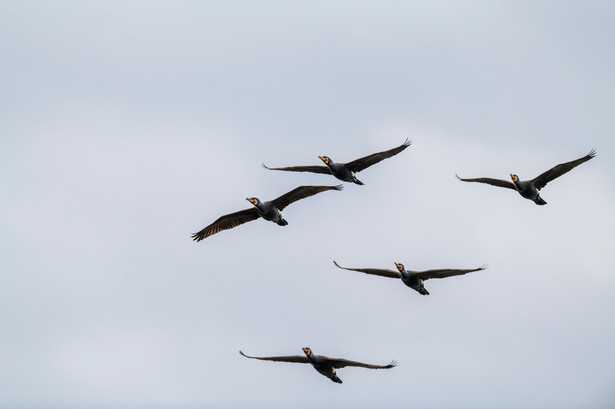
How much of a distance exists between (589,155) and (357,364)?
1902 cm

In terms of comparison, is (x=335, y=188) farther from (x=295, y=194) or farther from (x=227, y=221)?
(x=227, y=221)

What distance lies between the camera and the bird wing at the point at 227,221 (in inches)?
2383

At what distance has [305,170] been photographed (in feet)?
211

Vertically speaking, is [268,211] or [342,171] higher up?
[342,171]

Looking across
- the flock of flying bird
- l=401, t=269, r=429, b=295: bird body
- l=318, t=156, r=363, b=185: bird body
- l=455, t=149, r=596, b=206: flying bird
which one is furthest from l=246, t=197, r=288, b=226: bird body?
l=455, t=149, r=596, b=206: flying bird

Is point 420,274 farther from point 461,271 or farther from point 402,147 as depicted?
point 402,147

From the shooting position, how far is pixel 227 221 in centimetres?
6106

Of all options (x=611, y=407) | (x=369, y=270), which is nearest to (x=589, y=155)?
(x=369, y=270)

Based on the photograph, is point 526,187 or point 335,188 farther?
point 526,187

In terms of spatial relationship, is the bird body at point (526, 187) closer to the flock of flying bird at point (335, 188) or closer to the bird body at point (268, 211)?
the flock of flying bird at point (335, 188)

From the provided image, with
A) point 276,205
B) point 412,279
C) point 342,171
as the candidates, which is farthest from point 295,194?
point 412,279

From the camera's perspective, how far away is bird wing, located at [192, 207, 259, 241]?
2383 inches

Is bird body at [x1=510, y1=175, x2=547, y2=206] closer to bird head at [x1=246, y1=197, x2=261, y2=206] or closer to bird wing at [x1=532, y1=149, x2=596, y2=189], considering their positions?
bird wing at [x1=532, y1=149, x2=596, y2=189]

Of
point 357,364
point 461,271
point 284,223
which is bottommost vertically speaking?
point 357,364
